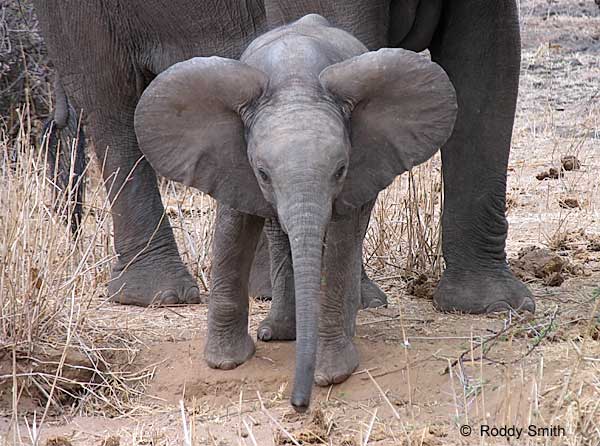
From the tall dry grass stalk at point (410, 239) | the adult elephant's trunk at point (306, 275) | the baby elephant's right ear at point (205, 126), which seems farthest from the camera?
the tall dry grass stalk at point (410, 239)

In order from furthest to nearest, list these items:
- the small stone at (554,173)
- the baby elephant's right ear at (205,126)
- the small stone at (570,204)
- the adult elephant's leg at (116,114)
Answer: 1. the small stone at (554,173)
2. the small stone at (570,204)
3. the adult elephant's leg at (116,114)
4. the baby elephant's right ear at (205,126)

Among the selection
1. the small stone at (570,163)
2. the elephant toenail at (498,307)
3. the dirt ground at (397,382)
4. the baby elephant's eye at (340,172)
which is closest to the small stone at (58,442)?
the dirt ground at (397,382)

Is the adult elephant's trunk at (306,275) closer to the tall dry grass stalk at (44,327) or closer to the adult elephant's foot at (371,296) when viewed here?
the tall dry grass stalk at (44,327)

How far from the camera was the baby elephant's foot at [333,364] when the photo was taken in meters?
3.67

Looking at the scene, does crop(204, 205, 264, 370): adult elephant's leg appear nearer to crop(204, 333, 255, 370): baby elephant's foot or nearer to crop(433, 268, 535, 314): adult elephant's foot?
crop(204, 333, 255, 370): baby elephant's foot

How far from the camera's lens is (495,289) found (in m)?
4.55

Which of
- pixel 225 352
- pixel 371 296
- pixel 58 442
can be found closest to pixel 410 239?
pixel 371 296

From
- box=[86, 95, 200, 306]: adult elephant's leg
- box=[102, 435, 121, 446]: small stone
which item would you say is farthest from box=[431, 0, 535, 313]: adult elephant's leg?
box=[102, 435, 121, 446]: small stone

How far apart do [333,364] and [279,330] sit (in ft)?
1.43

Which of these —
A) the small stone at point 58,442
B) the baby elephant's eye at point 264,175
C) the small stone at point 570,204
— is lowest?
the small stone at point 58,442

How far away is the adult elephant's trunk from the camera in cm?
295

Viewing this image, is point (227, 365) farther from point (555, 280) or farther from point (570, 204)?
point (570, 204)

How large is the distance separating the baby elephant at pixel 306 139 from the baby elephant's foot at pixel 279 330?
0.36 m

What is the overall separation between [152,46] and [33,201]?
1320 millimetres
